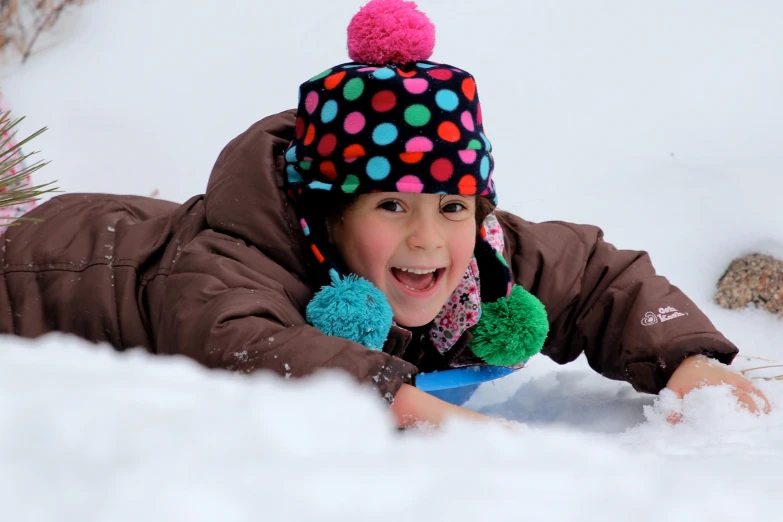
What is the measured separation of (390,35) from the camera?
148cm

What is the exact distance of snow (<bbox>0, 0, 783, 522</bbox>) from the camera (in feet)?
1.49

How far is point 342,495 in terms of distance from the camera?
446mm

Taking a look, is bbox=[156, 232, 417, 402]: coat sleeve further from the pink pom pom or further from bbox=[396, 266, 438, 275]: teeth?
the pink pom pom

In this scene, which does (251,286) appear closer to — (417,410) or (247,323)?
(247,323)

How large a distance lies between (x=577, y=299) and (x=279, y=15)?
2269 millimetres

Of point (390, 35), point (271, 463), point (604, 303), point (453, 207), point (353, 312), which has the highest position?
point (390, 35)

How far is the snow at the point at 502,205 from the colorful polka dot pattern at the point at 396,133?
1.51 ft

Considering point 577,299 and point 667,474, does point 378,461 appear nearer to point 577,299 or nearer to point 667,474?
point 667,474

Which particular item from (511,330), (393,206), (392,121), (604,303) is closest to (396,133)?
(392,121)

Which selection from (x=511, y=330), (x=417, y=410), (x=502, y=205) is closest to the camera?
(x=417, y=410)

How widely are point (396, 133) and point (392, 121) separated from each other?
0.02 metres

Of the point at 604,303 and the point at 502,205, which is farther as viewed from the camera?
the point at 502,205

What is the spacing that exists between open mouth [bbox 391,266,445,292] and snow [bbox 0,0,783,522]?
32 centimetres

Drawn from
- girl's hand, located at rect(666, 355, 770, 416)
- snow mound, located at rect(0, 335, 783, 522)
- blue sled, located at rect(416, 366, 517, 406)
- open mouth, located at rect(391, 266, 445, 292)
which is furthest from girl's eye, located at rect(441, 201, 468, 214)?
snow mound, located at rect(0, 335, 783, 522)
